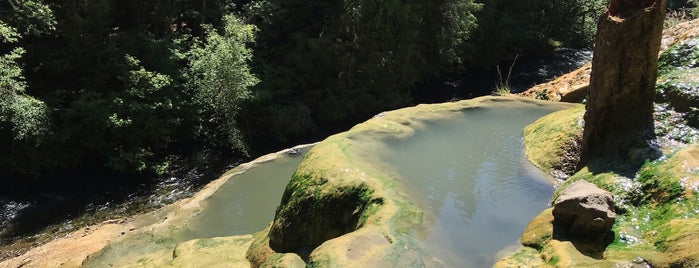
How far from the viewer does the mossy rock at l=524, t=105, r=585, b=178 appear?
7.42 meters

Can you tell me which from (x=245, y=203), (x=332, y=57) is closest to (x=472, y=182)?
(x=245, y=203)

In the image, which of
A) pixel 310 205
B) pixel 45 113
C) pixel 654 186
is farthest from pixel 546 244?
pixel 45 113

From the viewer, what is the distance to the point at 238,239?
7.60 metres

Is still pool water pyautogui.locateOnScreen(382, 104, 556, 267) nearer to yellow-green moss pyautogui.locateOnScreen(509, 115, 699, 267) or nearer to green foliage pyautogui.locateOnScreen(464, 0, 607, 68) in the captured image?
yellow-green moss pyautogui.locateOnScreen(509, 115, 699, 267)

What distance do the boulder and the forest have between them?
31.8 feet

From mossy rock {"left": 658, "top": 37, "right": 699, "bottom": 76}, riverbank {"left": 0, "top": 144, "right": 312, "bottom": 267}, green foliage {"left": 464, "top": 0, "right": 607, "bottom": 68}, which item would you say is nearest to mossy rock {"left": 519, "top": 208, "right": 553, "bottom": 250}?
mossy rock {"left": 658, "top": 37, "right": 699, "bottom": 76}

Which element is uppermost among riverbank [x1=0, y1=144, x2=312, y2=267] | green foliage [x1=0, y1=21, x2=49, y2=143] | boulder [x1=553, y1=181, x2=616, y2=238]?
green foliage [x1=0, y1=21, x2=49, y2=143]

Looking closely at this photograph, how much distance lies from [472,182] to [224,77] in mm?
8043

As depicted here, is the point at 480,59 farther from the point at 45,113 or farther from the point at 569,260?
the point at 569,260

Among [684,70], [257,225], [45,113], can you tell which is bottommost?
[257,225]

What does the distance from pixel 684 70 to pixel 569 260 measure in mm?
4598

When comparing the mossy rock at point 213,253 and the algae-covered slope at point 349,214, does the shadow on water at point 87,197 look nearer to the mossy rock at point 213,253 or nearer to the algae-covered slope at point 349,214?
the mossy rock at point 213,253

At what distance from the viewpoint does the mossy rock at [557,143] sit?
7418 millimetres

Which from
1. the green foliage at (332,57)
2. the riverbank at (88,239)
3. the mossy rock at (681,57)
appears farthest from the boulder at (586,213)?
the green foliage at (332,57)
